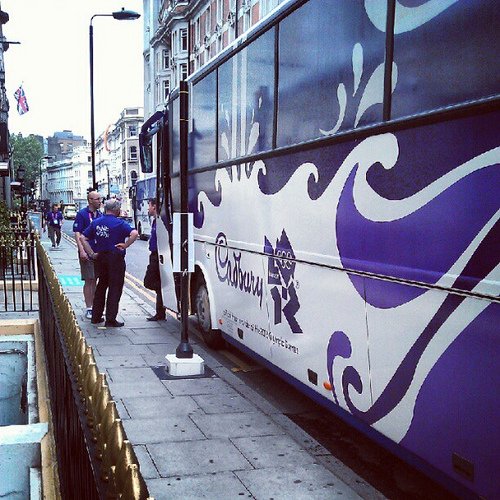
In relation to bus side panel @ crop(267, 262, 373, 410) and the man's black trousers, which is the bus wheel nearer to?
the man's black trousers

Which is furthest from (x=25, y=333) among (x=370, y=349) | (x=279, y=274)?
(x=370, y=349)

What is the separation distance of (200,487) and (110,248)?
18.6ft

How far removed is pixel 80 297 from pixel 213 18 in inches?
1485

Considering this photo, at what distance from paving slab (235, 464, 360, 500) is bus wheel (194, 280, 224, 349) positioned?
3.83 metres

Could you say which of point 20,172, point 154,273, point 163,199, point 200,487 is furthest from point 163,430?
point 20,172

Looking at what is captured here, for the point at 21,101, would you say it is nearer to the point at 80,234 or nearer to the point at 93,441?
the point at 80,234

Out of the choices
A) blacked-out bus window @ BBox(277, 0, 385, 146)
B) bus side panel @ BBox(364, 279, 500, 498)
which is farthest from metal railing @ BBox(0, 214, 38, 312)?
bus side panel @ BBox(364, 279, 500, 498)

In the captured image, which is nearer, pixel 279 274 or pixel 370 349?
pixel 370 349

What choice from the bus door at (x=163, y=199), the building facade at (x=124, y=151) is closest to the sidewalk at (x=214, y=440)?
the bus door at (x=163, y=199)

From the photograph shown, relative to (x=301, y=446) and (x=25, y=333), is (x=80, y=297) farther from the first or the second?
(x=301, y=446)

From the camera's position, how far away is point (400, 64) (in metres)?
3.86

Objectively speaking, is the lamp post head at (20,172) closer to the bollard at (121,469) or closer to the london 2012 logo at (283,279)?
the london 2012 logo at (283,279)

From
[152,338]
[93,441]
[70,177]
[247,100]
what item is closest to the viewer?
[93,441]

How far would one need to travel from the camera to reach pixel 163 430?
520cm
